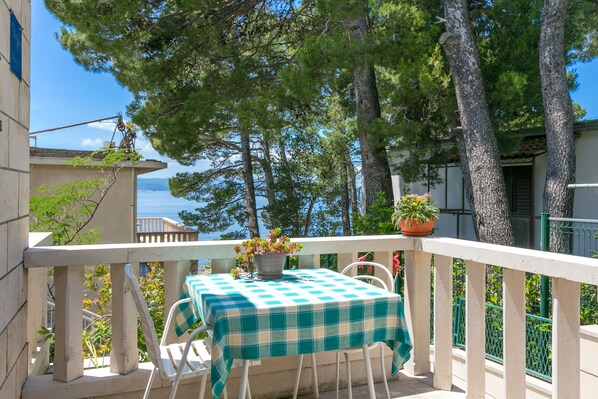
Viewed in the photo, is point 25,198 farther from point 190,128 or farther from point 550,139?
point 190,128

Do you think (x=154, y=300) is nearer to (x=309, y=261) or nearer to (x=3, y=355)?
(x=309, y=261)

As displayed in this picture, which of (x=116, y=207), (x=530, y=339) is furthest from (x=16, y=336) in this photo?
(x=116, y=207)

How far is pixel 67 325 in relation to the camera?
7.82 ft

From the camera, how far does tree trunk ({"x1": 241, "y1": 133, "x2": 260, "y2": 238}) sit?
1417cm

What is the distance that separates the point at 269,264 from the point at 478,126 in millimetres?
5760

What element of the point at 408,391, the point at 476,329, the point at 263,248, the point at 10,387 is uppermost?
the point at 263,248

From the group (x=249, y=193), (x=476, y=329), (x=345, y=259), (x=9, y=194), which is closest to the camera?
(x=9, y=194)

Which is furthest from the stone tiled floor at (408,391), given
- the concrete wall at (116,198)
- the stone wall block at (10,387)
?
the concrete wall at (116,198)

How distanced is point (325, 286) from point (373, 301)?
30 centimetres

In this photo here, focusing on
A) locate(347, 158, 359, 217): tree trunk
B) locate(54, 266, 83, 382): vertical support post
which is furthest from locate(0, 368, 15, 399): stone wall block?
locate(347, 158, 359, 217): tree trunk

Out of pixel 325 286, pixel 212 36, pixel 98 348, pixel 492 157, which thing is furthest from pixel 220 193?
pixel 325 286

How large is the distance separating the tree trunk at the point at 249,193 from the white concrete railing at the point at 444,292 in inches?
444

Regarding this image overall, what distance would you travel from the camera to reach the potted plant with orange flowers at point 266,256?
2.39 metres

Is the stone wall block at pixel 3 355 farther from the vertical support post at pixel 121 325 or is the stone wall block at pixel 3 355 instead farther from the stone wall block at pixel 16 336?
the vertical support post at pixel 121 325
